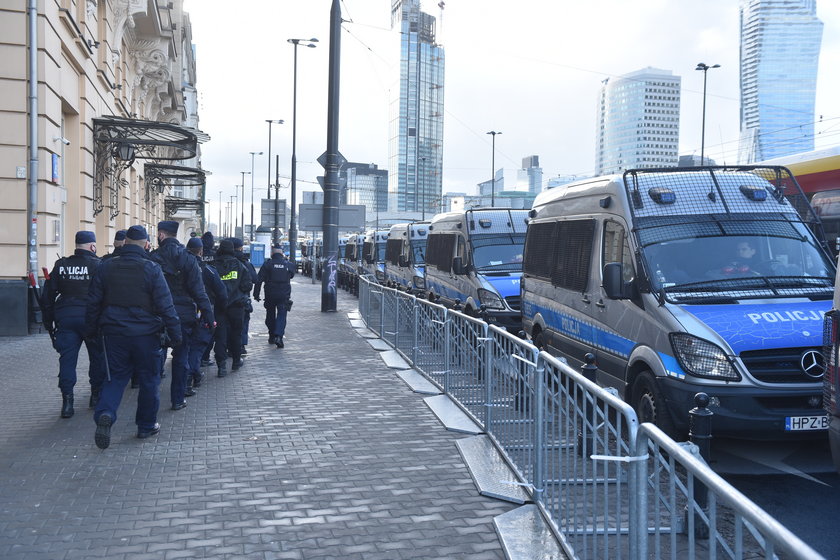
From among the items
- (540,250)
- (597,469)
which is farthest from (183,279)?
(597,469)

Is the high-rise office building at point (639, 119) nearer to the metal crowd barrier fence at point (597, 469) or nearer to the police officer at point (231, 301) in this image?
the police officer at point (231, 301)

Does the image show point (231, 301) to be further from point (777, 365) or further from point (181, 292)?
point (777, 365)

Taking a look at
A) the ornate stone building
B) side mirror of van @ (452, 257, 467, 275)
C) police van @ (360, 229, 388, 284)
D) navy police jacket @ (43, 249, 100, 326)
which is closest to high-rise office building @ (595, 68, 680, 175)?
police van @ (360, 229, 388, 284)

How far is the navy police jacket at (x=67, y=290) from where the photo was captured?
748 cm

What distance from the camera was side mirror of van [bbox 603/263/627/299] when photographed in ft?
21.9

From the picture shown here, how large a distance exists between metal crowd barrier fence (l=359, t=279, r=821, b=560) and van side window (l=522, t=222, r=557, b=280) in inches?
80.8

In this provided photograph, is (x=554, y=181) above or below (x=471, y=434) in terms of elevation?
above

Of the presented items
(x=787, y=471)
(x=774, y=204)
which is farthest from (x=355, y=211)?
(x=787, y=471)

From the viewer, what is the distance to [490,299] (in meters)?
12.4

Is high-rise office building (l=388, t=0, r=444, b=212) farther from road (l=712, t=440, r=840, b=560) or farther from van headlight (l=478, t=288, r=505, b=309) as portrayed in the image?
road (l=712, t=440, r=840, b=560)

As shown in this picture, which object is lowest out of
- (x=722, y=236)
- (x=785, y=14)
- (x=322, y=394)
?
(x=322, y=394)

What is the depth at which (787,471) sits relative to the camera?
19.4ft

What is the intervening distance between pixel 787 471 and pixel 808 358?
34.7 inches

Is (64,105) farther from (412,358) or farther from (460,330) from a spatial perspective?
(460,330)
